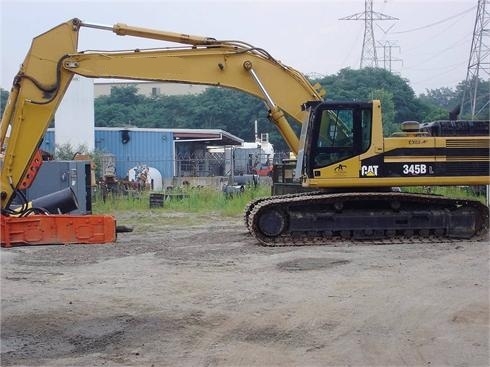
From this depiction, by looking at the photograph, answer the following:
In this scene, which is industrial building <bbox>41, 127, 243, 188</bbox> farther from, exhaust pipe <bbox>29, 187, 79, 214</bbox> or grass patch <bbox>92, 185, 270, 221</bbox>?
exhaust pipe <bbox>29, 187, 79, 214</bbox>

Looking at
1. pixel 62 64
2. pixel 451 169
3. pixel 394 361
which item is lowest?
pixel 394 361

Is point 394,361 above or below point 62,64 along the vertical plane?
below

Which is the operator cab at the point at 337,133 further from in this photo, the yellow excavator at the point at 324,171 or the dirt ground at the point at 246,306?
the dirt ground at the point at 246,306

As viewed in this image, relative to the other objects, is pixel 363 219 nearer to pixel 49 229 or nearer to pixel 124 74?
pixel 124 74

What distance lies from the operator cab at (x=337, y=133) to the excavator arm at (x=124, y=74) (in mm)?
825

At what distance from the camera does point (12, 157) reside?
13.4 m

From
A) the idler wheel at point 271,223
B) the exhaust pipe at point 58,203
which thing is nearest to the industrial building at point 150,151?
the exhaust pipe at point 58,203

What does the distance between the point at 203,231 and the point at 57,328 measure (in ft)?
30.9

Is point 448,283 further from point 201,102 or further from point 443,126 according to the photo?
point 201,102

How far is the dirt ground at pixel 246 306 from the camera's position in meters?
6.18

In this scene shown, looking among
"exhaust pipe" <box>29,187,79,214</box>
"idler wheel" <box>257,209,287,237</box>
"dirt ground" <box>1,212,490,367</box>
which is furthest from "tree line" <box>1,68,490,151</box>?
"dirt ground" <box>1,212,490,367</box>

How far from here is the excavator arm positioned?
13.5 metres

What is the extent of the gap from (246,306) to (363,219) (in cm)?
598

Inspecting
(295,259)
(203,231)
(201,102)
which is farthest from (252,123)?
(295,259)
